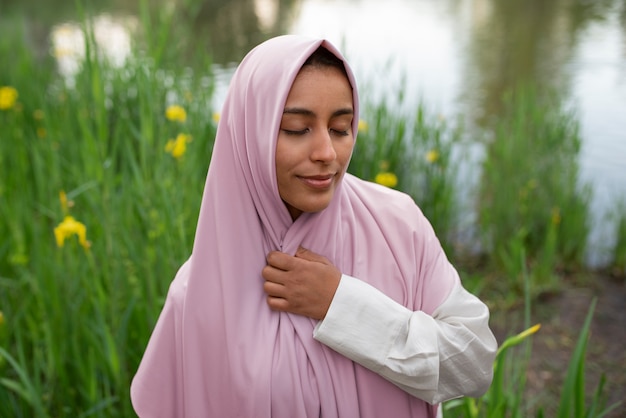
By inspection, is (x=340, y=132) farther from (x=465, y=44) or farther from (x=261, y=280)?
(x=465, y=44)

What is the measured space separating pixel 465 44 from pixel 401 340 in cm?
677

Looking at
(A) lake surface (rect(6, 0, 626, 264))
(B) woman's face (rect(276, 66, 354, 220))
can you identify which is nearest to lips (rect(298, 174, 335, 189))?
(B) woman's face (rect(276, 66, 354, 220))

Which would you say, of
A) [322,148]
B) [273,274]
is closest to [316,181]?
[322,148]

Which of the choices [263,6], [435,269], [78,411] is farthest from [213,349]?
[263,6]

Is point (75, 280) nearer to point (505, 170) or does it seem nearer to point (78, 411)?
point (78, 411)

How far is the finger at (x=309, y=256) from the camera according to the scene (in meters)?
1.05

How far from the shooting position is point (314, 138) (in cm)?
98

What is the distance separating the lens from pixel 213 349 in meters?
1.07

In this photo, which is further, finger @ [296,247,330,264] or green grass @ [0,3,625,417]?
green grass @ [0,3,625,417]

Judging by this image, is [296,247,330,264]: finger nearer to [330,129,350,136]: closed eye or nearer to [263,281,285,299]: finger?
[263,281,285,299]: finger

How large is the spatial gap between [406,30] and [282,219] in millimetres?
7400

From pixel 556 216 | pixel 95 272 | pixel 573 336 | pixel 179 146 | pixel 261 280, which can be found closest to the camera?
pixel 261 280

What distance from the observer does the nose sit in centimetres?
96

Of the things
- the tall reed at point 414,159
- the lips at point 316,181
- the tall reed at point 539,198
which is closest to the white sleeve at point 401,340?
the lips at point 316,181
